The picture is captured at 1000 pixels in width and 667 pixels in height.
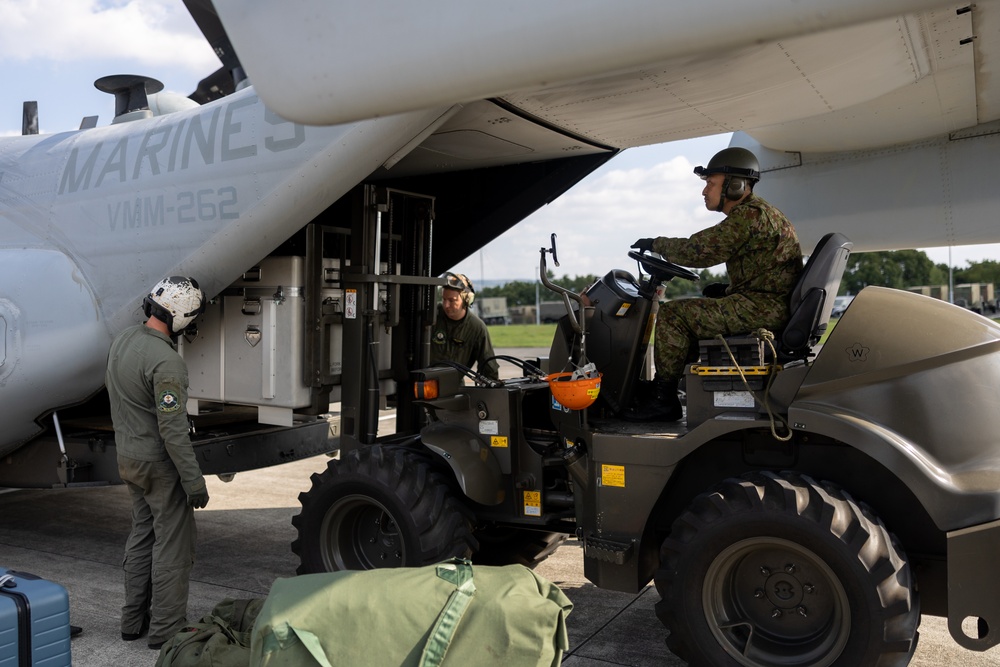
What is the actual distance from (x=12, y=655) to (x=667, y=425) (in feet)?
9.81

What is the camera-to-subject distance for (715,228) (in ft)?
13.5

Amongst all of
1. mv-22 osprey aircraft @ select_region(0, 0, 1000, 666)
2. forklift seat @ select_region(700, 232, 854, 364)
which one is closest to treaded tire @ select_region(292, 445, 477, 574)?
mv-22 osprey aircraft @ select_region(0, 0, 1000, 666)

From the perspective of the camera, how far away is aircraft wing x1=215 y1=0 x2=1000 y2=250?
7.04 feet

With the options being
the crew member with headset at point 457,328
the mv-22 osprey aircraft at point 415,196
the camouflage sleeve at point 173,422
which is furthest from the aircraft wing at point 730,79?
the camouflage sleeve at point 173,422

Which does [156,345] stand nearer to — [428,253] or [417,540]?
[417,540]

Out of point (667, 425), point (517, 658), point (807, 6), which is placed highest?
point (807, 6)

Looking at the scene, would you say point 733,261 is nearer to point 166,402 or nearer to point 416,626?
point 416,626

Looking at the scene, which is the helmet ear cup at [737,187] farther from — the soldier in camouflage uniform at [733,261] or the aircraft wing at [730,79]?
the aircraft wing at [730,79]

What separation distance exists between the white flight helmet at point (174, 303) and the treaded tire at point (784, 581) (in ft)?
8.99

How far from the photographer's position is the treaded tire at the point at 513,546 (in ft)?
16.9

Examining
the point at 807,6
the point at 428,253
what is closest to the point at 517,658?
the point at 807,6

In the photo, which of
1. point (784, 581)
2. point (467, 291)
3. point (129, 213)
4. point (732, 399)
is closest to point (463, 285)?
point (467, 291)

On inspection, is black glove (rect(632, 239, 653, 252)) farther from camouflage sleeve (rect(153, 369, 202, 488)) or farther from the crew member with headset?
camouflage sleeve (rect(153, 369, 202, 488))

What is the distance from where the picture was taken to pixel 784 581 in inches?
140
